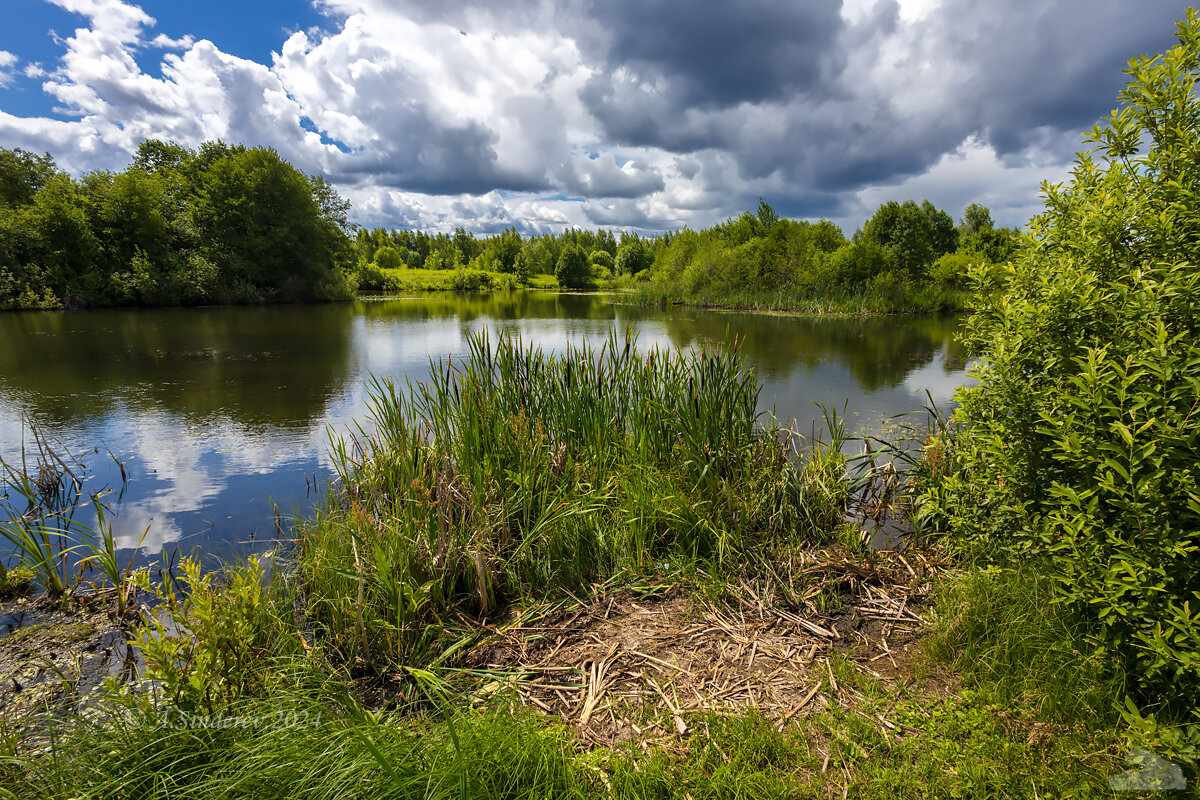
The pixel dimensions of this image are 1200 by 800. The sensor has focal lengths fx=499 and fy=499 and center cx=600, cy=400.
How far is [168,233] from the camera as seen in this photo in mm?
36531

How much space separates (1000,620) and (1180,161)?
7.93ft

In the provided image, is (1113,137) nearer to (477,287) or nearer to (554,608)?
(554,608)

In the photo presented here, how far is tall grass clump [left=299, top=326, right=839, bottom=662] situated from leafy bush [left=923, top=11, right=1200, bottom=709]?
154 centimetres

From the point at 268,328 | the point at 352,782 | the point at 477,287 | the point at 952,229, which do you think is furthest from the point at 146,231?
the point at 952,229

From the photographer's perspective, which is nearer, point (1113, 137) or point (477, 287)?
point (1113, 137)

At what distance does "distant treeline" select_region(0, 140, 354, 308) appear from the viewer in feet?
99.1

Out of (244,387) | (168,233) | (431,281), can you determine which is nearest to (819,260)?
(244,387)

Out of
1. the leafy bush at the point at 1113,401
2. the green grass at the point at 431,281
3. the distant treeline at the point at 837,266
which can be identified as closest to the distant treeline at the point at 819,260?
the distant treeline at the point at 837,266

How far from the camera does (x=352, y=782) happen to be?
1664mm

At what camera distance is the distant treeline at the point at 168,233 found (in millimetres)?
30219

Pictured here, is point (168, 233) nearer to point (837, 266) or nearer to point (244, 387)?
point (244, 387)

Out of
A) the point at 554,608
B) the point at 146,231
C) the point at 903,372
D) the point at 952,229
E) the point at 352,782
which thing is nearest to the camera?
the point at 352,782

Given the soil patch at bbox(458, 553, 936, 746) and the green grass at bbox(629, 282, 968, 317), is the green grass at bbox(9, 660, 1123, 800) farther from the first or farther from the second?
the green grass at bbox(629, 282, 968, 317)

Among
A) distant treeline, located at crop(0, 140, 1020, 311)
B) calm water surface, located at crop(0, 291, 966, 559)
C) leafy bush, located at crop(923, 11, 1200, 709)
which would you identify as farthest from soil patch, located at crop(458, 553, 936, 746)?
distant treeline, located at crop(0, 140, 1020, 311)
